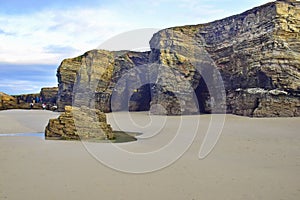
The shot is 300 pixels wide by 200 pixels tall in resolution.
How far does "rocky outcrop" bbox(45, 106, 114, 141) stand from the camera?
1013cm

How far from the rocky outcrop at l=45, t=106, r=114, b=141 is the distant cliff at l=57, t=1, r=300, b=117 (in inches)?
354

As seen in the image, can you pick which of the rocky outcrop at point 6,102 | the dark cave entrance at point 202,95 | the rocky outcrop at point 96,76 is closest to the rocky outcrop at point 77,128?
the dark cave entrance at point 202,95

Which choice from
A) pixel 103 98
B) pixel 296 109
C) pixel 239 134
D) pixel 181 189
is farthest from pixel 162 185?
pixel 103 98

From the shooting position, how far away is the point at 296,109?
46.1 feet

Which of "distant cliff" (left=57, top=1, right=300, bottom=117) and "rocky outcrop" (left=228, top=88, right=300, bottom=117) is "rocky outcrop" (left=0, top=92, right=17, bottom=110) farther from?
"rocky outcrop" (left=228, top=88, right=300, bottom=117)

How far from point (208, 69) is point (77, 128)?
39.2 ft

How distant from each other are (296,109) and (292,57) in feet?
9.09

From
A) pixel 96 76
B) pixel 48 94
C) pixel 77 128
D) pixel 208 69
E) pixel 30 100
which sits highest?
pixel 96 76

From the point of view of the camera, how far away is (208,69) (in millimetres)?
19391

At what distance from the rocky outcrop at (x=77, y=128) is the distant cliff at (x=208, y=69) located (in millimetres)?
8984

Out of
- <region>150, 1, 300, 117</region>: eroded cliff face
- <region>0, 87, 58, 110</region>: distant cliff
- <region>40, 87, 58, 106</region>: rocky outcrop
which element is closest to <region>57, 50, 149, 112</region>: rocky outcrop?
<region>150, 1, 300, 117</region>: eroded cliff face

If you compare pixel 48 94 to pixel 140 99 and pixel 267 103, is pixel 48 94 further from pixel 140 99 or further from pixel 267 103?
pixel 267 103

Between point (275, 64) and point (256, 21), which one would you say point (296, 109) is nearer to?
point (275, 64)

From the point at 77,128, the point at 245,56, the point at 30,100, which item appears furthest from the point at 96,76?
the point at 30,100
